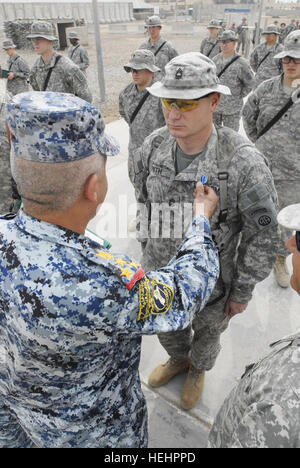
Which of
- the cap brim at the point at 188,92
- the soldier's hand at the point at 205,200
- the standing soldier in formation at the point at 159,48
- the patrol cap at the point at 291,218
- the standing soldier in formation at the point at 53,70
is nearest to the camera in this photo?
the patrol cap at the point at 291,218

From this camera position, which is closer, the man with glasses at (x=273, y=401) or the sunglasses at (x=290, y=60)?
the man with glasses at (x=273, y=401)

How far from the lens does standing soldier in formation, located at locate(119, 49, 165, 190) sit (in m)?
3.81

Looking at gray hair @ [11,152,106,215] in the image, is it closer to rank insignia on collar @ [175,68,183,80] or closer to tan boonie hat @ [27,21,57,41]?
rank insignia on collar @ [175,68,183,80]

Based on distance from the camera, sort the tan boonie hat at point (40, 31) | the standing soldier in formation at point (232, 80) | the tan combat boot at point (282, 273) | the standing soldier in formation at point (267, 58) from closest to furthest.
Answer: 1. the tan combat boot at point (282, 273)
2. the tan boonie hat at point (40, 31)
3. the standing soldier in formation at point (232, 80)
4. the standing soldier in formation at point (267, 58)

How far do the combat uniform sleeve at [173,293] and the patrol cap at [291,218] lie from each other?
12.1 inches

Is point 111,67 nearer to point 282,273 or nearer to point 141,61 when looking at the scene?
point 141,61

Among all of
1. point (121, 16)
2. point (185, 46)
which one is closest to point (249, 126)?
point (185, 46)

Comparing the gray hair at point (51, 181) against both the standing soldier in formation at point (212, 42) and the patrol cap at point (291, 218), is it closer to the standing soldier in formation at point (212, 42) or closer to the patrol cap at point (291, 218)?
the patrol cap at point (291, 218)

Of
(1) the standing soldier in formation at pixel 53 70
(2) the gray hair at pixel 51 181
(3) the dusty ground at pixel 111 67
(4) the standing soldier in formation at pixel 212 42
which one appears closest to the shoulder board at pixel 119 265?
(2) the gray hair at pixel 51 181

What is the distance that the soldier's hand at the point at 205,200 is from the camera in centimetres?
165

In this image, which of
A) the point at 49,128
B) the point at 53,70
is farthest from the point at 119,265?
the point at 53,70

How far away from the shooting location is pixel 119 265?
43.7 inches

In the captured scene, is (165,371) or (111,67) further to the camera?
(111,67)

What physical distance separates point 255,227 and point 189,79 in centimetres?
86
